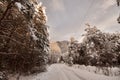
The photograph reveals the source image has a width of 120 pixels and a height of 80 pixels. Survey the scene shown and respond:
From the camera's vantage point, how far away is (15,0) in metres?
6.02

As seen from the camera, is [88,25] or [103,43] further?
[88,25]

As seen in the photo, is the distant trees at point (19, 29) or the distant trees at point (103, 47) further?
the distant trees at point (103, 47)

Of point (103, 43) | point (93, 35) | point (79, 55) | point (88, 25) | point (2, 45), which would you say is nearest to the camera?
point (2, 45)

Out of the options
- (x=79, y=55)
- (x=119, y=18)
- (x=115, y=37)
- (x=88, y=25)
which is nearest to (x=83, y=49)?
(x=79, y=55)

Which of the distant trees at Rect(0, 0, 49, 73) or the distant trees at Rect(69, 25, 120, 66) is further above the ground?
the distant trees at Rect(69, 25, 120, 66)

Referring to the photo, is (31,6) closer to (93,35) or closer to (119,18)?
(119,18)

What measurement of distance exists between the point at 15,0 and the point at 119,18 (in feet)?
51.1

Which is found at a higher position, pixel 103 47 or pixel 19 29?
pixel 103 47

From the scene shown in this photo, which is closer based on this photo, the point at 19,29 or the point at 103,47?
the point at 19,29

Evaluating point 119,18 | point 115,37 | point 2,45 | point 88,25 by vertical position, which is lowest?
point 2,45

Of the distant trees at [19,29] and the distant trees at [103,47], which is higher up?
the distant trees at [103,47]

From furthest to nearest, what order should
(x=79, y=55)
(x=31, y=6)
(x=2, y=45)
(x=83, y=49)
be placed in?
(x=79, y=55)
(x=83, y=49)
(x=2, y=45)
(x=31, y=6)

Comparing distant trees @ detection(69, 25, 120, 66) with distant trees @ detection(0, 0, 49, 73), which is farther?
distant trees @ detection(69, 25, 120, 66)

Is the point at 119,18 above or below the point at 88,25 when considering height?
below
